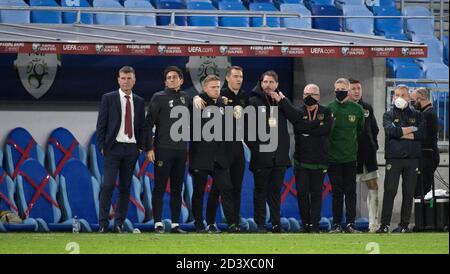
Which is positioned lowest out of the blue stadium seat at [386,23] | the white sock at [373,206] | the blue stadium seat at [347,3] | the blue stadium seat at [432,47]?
the white sock at [373,206]

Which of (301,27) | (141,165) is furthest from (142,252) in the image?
(301,27)

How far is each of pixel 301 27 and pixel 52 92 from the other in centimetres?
524

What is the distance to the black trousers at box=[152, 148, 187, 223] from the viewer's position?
15508 mm

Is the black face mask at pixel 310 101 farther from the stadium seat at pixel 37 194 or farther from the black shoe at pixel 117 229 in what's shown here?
the stadium seat at pixel 37 194

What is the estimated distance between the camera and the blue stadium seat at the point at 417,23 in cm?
2453

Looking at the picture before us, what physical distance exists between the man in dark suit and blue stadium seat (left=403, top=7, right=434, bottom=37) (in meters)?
9.93

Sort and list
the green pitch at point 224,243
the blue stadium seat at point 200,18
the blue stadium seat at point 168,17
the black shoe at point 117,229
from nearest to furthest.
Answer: the green pitch at point 224,243
the black shoe at point 117,229
the blue stadium seat at point 168,17
the blue stadium seat at point 200,18

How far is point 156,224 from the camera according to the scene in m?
15.5

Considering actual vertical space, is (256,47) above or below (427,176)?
above

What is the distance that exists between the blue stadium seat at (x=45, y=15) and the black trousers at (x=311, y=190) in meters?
5.93

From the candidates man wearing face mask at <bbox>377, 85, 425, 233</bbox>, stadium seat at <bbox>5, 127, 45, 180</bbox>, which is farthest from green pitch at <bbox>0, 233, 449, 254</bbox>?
stadium seat at <bbox>5, 127, 45, 180</bbox>

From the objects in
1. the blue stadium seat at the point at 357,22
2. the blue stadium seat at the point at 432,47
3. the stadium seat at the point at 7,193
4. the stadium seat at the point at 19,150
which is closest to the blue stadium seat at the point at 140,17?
the blue stadium seat at the point at 357,22

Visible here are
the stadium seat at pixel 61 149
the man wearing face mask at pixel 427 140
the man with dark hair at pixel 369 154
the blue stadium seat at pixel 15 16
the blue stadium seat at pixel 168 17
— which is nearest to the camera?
the man with dark hair at pixel 369 154
